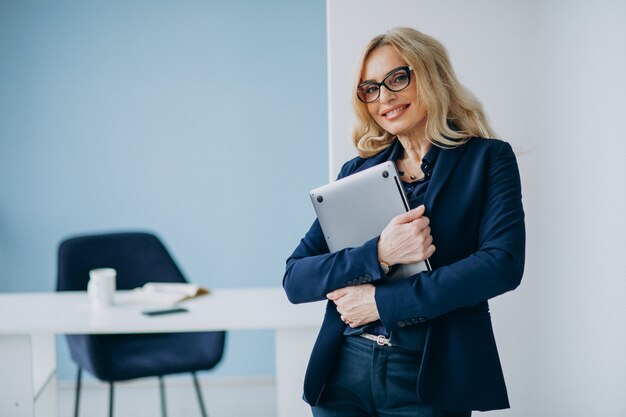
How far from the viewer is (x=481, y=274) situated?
122 cm

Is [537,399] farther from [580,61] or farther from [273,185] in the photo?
[273,185]

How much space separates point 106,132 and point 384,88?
268 cm

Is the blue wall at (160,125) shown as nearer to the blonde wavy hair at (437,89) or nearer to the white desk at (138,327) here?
the white desk at (138,327)

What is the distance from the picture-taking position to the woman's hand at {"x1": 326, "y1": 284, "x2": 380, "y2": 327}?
1.29 m

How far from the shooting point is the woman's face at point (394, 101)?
1374 mm

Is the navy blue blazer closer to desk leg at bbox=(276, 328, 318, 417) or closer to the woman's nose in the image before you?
the woman's nose

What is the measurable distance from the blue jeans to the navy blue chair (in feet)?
4.40

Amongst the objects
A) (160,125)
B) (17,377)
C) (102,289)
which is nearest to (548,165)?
(102,289)

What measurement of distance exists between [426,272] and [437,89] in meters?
0.39

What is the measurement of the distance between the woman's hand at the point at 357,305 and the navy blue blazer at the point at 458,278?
2cm

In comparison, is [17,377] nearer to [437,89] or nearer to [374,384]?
[374,384]

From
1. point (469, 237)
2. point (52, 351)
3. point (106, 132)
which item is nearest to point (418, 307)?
point (469, 237)

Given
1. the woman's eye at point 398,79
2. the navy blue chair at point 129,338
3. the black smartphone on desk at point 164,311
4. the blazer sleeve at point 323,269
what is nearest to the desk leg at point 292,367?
the black smartphone on desk at point 164,311

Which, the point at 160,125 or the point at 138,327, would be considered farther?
the point at 160,125
